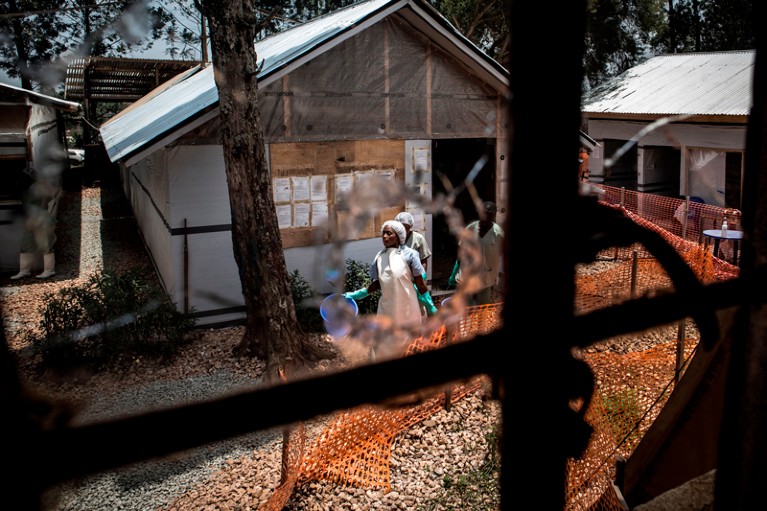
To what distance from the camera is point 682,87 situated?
1574 cm

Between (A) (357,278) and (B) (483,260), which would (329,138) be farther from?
(B) (483,260)

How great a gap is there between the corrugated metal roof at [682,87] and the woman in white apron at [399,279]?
8608 mm

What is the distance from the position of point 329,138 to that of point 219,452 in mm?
5228

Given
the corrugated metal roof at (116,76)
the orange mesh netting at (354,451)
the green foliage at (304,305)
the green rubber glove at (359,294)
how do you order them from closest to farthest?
the orange mesh netting at (354,451), the green rubber glove at (359,294), the green foliage at (304,305), the corrugated metal roof at (116,76)

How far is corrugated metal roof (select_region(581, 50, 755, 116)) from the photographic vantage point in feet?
44.7

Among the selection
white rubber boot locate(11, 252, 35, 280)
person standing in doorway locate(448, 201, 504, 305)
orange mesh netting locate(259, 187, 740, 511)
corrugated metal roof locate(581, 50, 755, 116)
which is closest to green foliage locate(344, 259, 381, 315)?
person standing in doorway locate(448, 201, 504, 305)

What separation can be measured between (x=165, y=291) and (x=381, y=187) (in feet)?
12.8

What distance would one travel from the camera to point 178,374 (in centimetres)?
791

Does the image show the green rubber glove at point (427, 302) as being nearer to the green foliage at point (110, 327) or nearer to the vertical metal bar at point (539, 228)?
the green foliage at point (110, 327)

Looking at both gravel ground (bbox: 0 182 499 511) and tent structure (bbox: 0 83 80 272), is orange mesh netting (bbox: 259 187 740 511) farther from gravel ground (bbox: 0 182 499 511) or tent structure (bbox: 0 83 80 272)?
tent structure (bbox: 0 83 80 272)

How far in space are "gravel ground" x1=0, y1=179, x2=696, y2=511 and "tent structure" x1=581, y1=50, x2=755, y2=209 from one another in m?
6.67

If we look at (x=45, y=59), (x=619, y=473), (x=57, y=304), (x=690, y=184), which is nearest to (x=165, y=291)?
(x=57, y=304)

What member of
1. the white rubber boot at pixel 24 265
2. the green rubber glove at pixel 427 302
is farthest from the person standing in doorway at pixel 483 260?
the white rubber boot at pixel 24 265

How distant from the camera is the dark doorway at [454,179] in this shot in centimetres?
1202
